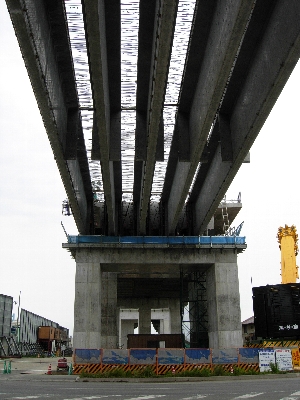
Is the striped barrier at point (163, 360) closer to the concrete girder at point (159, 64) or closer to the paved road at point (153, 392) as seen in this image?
the paved road at point (153, 392)

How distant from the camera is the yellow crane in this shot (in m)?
48.8

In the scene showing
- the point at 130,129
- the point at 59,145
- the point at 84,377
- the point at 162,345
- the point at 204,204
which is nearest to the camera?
the point at 59,145

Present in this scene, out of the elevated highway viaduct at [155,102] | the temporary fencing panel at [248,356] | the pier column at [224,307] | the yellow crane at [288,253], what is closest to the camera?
the elevated highway viaduct at [155,102]

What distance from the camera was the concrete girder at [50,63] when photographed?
11.6m

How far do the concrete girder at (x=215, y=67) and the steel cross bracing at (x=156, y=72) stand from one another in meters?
0.03

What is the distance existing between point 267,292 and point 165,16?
26766 mm

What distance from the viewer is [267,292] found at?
33.8m

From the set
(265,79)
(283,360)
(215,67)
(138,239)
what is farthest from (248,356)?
(215,67)

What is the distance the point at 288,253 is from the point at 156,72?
40.0 meters

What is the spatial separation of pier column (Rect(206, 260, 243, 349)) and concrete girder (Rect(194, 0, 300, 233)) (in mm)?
11312

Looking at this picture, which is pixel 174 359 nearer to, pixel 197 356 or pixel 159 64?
pixel 197 356

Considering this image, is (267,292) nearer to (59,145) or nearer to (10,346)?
(59,145)

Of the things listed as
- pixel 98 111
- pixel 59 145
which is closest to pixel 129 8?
pixel 98 111

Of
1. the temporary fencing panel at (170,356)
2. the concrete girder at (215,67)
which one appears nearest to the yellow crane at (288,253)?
the temporary fencing panel at (170,356)
